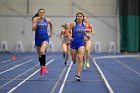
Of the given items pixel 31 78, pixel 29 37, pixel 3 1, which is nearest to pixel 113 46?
pixel 29 37

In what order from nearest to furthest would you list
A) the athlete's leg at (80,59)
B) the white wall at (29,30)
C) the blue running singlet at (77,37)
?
1. the athlete's leg at (80,59)
2. the blue running singlet at (77,37)
3. the white wall at (29,30)

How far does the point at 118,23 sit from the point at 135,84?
17807 mm

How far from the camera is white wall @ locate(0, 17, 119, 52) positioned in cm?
2702

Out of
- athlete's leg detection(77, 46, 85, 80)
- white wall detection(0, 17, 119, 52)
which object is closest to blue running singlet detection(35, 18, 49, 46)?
athlete's leg detection(77, 46, 85, 80)

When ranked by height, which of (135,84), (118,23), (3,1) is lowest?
(135,84)

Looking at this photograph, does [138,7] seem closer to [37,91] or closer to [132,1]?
[132,1]

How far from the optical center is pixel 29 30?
Answer: 27.2 metres

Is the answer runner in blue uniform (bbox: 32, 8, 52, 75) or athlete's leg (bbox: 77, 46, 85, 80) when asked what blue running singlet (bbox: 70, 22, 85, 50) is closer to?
athlete's leg (bbox: 77, 46, 85, 80)

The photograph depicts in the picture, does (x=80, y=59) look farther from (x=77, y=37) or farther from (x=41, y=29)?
(x=41, y=29)

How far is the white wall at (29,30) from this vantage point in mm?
27016

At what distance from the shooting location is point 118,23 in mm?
26719

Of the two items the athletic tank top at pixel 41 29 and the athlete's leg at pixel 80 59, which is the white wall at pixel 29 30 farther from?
the athlete's leg at pixel 80 59

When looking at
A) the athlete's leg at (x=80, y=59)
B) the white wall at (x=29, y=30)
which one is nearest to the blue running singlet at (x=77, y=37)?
the athlete's leg at (x=80, y=59)

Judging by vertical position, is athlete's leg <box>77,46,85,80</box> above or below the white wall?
below
